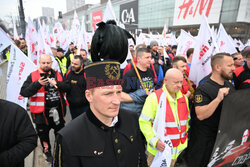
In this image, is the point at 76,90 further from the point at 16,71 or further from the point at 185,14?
the point at 185,14

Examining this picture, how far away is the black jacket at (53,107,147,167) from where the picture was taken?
1.19 metres

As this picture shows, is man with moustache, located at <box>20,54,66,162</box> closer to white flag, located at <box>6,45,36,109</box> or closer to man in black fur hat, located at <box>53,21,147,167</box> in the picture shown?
white flag, located at <box>6,45,36,109</box>

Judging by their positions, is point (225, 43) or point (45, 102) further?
point (225, 43)

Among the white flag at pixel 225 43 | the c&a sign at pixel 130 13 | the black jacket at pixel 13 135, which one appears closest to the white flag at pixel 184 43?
the white flag at pixel 225 43

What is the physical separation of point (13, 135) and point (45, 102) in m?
1.53

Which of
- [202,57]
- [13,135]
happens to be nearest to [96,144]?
[13,135]

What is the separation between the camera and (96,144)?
4.05 feet

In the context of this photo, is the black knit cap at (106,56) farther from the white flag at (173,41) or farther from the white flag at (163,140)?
the white flag at (173,41)

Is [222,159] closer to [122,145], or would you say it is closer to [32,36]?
[122,145]

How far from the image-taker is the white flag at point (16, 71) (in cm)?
268

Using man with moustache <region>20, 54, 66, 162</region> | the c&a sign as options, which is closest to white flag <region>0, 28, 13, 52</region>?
man with moustache <region>20, 54, 66, 162</region>

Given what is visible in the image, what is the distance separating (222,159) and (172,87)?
1286mm

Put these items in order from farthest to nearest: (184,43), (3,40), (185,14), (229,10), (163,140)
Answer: (185,14), (229,10), (184,43), (3,40), (163,140)

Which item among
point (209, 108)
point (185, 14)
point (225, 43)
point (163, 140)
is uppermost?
point (185, 14)
